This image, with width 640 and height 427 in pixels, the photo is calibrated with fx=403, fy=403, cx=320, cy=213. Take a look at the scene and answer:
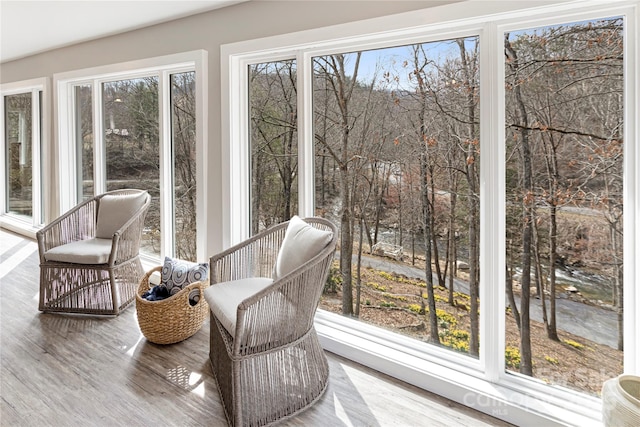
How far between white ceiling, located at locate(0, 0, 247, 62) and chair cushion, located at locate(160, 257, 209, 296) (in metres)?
1.93

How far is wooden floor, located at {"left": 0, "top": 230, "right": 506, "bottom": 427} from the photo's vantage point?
1876 millimetres

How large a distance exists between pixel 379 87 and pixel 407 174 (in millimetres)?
561

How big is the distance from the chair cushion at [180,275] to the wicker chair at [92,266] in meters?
0.54

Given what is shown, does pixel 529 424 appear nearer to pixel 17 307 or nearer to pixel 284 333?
pixel 284 333

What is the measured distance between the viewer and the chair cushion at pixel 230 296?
1867 millimetres

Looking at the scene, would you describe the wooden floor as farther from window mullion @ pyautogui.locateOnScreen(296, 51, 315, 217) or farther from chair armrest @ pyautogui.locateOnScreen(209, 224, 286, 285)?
window mullion @ pyautogui.locateOnScreen(296, 51, 315, 217)

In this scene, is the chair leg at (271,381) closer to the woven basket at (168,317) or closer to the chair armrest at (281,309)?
the chair armrest at (281,309)

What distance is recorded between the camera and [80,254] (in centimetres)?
303

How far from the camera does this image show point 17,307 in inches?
126

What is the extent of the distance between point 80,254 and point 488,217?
9.33 feet

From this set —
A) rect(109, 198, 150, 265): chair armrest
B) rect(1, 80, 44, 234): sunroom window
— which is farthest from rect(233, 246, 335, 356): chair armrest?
rect(1, 80, 44, 234): sunroom window

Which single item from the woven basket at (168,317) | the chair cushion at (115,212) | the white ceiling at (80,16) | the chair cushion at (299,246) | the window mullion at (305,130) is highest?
the white ceiling at (80,16)

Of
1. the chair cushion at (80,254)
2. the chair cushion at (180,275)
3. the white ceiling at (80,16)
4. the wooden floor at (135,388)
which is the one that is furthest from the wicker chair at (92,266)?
the white ceiling at (80,16)

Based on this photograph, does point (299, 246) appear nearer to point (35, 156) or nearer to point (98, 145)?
point (98, 145)
